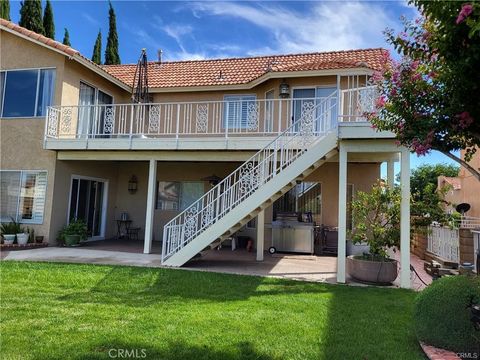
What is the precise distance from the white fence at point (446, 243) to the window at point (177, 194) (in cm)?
799

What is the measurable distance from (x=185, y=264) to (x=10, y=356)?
543 centimetres

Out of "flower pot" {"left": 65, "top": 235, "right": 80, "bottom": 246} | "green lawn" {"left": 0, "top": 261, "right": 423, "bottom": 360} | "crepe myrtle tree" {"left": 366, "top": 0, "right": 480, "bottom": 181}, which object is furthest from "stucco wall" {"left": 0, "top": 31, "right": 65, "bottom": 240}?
"crepe myrtle tree" {"left": 366, "top": 0, "right": 480, "bottom": 181}

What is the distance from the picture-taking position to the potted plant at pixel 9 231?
35.4 feet

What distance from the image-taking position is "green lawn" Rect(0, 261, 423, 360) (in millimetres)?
3986

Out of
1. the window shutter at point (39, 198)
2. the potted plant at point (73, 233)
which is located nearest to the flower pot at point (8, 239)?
the window shutter at point (39, 198)

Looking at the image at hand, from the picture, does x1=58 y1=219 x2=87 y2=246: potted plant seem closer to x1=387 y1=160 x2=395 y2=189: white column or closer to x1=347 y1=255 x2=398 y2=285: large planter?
x1=347 y1=255 x2=398 y2=285: large planter

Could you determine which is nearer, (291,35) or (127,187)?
(291,35)

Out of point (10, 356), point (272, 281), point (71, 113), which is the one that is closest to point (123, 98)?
point (71, 113)

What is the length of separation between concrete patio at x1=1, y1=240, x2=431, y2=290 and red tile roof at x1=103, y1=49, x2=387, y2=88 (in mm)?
5881

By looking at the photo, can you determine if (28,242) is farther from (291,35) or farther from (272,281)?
(291,35)

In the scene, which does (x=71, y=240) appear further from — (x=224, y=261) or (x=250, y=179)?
(x=250, y=179)

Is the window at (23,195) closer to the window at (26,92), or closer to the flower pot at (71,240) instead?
the flower pot at (71,240)

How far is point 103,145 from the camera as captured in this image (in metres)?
11.1

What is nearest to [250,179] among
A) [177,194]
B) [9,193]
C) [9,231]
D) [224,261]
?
[224,261]
